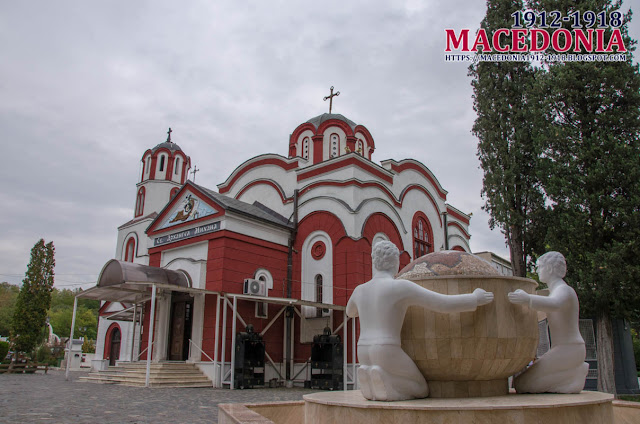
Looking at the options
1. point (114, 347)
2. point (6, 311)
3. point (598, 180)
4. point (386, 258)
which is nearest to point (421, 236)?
point (598, 180)

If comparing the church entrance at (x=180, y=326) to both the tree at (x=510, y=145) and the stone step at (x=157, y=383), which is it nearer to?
the stone step at (x=157, y=383)

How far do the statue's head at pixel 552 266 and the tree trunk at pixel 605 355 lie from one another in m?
7.87

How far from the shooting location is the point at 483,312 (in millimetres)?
4270

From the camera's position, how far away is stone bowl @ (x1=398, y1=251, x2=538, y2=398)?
4.24 meters

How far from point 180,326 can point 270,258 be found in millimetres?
3491

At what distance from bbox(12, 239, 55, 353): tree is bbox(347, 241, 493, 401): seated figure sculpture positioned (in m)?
22.0

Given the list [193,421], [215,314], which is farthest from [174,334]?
[193,421]

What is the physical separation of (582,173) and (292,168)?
985 centimetres

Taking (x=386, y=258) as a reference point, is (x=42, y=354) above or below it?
below

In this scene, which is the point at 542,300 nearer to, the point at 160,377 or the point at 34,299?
the point at 160,377

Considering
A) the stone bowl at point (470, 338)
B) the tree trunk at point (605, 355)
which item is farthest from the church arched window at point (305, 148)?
the stone bowl at point (470, 338)

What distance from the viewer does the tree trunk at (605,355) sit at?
10.9 m

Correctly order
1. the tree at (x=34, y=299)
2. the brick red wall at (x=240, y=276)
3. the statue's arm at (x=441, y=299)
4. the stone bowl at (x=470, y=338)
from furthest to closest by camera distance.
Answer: the tree at (x=34, y=299), the brick red wall at (x=240, y=276), the stone bowl at (x=470, y=338), the statue's arm at (x=441, y=299)

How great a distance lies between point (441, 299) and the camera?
4.12 m
